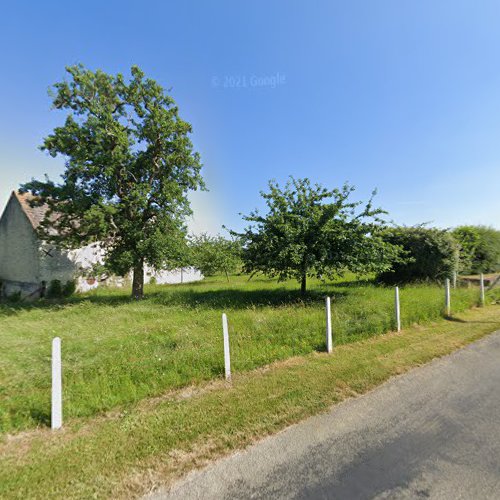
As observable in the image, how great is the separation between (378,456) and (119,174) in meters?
14.1

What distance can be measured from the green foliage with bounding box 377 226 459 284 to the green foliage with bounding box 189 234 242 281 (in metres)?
8.00

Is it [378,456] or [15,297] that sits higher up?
[15,297]

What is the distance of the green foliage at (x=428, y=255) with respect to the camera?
46.0 feet

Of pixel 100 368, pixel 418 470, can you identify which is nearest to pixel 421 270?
pixel 418 470

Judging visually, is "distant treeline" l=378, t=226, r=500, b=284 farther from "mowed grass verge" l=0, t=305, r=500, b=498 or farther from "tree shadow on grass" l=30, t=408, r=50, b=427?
"tree shadow on grass" l=30, t=408, r=50, b=427

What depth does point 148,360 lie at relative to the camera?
537cm

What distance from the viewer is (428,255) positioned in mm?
14211

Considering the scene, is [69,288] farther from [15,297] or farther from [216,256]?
[216,256]

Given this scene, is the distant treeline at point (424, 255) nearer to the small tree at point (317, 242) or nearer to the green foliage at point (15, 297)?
the small tree at point (317, 242)

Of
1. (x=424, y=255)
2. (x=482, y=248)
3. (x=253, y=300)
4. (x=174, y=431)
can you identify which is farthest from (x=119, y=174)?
(x=482, y=248)

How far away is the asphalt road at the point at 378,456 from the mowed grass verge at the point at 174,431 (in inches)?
10.3

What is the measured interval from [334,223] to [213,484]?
28.6ft

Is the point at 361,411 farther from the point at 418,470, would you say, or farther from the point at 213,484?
the point at 213,484

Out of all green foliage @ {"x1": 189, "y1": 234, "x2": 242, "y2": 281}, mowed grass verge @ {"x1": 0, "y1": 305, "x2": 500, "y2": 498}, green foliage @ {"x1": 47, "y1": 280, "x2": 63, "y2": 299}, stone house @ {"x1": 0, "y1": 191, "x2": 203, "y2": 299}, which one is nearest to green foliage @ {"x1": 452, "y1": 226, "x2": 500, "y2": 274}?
green foliage @ {"x1": 189, "y1": 234, "x2": 242, "y2": 281}
